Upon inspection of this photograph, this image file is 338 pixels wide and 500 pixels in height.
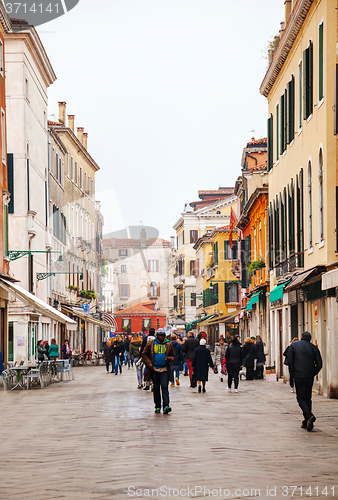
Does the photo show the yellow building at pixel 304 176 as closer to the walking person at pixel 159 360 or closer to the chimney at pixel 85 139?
the walking person at pixel 159 360

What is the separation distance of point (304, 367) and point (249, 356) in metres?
15.1

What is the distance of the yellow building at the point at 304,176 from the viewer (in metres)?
19.9

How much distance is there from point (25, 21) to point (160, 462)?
31.1m

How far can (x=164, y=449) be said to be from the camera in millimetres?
10766

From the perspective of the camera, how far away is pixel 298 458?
32.9 ft

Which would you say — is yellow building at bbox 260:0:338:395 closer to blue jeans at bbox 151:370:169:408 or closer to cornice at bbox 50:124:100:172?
blue jeans at bbox 151:370:169:408

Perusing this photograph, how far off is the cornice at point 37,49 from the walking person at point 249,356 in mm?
18782

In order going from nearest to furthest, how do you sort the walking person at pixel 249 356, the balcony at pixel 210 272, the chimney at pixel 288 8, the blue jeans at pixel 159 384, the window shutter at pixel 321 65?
the blue jeans at pixel 159 384, the window shutter at pixel 321 65, the walking person at pixel 249 356, the chimney at pixel 288 8, the balcony at pixel 210 272

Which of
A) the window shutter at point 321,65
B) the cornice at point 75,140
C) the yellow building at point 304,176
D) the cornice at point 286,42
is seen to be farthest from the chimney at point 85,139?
the window shutter at point 321,65

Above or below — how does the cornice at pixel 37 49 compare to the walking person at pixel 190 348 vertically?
above

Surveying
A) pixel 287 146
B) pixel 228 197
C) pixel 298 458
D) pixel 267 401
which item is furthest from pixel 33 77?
pixel 228 197

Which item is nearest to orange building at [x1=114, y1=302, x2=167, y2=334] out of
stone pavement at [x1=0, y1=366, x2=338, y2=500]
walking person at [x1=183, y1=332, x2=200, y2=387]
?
walking person at [x1=183, y1=332, x2=200, y2=387]

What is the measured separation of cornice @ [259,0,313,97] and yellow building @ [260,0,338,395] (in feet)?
0.12

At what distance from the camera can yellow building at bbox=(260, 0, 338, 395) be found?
65.4ft
